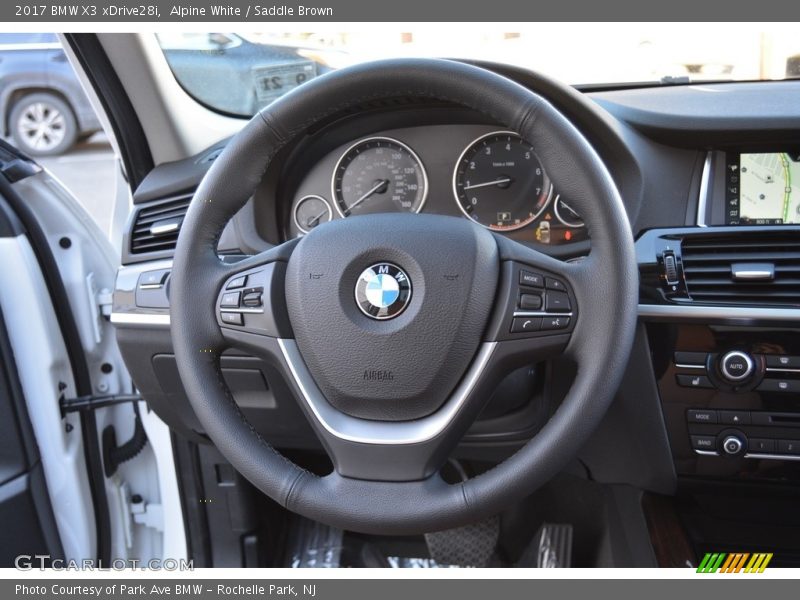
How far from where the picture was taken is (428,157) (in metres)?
1.42

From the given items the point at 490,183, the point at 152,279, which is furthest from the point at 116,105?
the point at 490,183

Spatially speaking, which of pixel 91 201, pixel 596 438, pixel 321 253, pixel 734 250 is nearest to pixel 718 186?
pixel 734 250

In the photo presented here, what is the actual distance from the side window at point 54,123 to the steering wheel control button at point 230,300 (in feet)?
3.36

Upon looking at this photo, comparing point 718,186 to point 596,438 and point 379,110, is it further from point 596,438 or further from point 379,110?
point 379,110

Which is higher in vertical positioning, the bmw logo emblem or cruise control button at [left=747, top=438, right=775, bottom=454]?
the bmw logo emblem

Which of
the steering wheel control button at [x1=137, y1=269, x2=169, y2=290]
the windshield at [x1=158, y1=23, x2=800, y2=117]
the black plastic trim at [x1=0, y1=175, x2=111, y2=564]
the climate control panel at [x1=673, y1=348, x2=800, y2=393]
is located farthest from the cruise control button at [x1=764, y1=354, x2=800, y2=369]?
the black plastic trim at [x1=0, y1=175, x2=111, y2=564]

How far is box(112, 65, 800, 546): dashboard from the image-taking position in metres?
1.28

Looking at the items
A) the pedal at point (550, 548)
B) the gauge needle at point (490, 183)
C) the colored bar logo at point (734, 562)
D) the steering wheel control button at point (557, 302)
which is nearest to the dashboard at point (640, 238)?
the gauge needle at point (490, 183)

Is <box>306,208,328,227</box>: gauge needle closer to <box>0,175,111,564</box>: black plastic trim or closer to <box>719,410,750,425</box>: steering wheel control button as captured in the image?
<box>0,175,111,564</box>: black plastic trim

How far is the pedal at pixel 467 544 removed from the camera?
1899 millimetres

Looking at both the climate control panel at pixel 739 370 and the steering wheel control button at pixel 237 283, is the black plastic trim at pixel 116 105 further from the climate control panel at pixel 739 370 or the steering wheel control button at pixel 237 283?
the climate control panel at pixel 739 370

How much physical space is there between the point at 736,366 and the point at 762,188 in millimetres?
348

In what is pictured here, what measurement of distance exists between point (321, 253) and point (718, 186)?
0.77 m

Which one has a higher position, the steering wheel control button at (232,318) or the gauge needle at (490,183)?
the gauge needle at (490,183)
